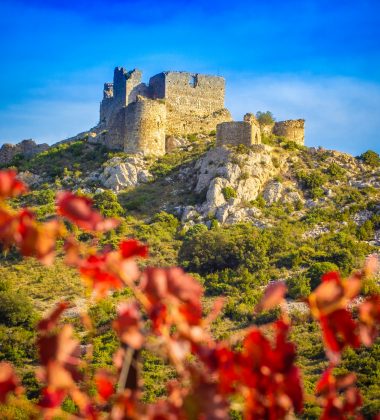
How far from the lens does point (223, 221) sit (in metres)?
26.3

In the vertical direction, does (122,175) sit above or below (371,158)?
below

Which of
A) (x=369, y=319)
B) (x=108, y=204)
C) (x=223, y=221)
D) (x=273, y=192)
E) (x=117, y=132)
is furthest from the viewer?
(x=117, y=132)

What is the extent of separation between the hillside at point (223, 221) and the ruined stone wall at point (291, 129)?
1034mm

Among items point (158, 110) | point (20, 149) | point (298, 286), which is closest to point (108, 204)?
point (158, 110)

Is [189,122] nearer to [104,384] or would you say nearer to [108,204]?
[108,204]

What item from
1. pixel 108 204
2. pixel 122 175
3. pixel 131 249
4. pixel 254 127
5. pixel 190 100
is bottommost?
pixel 131 249

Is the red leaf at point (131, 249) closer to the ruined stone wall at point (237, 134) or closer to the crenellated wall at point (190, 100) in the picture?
the ruined stone wall at point (237, 134)

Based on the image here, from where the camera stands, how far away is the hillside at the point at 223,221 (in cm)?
1998

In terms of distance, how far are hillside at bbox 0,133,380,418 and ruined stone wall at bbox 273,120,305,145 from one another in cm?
103

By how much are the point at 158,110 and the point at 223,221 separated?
28.3 feet

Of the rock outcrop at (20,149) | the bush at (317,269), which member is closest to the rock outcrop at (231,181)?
the bush at (317,269)

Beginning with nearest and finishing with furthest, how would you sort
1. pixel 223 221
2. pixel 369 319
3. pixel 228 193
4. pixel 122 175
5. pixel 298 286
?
pixel 369 319, pixel 298 286, pixel 223 221, pixel 228 193, pixel 122 175

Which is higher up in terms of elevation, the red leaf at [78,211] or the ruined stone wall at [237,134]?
the ruined stone wall at [237,134]

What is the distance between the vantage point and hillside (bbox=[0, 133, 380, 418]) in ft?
65.6
